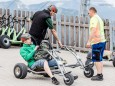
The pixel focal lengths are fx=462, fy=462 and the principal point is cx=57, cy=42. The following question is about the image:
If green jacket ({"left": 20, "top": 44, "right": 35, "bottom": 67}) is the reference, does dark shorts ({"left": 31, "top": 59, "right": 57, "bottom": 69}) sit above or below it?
below

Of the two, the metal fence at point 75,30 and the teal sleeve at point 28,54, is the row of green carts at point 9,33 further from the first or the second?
the teal sleeve at point 28,54

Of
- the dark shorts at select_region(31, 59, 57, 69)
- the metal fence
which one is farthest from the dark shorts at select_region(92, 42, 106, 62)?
the metal fence

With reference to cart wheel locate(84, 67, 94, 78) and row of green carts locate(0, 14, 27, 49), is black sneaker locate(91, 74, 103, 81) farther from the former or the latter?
row of green carts locate(0, 14, 27, 49)

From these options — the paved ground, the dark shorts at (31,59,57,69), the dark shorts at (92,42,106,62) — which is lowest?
the paved ground

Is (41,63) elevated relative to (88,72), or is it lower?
elevated

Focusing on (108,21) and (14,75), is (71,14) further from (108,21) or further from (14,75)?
(14,75)

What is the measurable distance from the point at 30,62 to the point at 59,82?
870 mm

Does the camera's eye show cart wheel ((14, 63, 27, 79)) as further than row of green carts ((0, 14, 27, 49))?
No

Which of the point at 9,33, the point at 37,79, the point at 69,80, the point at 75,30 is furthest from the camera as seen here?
the point at 75,30

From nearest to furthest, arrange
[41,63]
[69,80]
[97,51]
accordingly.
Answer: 1. [69,80]
2. [41,63]
3. [97,51]

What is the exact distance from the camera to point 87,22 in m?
17.9

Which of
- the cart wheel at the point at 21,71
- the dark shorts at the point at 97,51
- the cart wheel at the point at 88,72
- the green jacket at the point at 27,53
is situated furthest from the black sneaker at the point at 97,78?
the cart wheel at the point at 21,71

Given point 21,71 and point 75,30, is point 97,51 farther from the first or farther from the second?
point 75,30

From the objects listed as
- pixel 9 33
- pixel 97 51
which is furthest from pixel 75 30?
pixel 97 51
